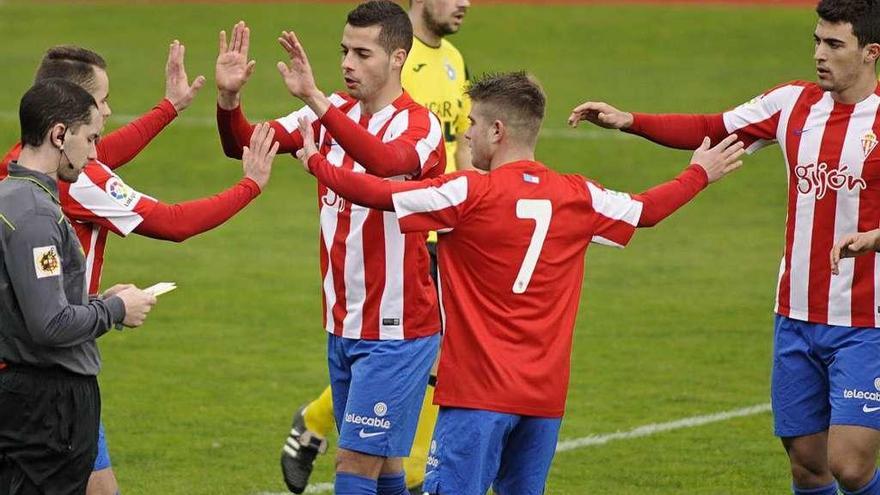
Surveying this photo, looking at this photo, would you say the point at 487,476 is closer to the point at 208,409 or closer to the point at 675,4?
the point at 208,409

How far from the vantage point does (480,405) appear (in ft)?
20.7

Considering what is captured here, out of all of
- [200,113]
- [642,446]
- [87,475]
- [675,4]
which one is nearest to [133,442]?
[642,446]

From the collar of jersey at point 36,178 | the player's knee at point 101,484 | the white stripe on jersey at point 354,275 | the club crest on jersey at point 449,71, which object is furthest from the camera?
the club crest on jersey at point 449,71

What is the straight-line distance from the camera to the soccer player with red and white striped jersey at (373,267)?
7133mm

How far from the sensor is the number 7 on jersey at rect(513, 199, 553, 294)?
635 cm

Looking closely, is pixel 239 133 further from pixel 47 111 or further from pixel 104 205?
pixel 47 111

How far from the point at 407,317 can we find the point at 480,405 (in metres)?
1.03

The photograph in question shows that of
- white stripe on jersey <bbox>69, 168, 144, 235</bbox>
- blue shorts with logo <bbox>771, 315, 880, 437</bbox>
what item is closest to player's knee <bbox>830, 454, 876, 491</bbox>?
blue shorts with logo <bbox>771, 315, 880, 437</bbox>

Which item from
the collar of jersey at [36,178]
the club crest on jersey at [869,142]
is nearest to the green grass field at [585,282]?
the club crest on jersey at [869,142]

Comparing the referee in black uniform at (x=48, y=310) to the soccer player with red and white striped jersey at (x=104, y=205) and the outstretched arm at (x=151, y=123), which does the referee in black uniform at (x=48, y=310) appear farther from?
the outstretched arm at (x=151, y=123)

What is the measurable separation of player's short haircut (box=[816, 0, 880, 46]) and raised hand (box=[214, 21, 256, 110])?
2535 mm

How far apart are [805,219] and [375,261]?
1.92 meters

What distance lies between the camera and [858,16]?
23.5ft

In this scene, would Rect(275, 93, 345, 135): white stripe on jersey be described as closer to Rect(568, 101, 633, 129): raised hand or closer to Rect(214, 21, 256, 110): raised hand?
Rect(214, 21, 256, 110): raised hand
